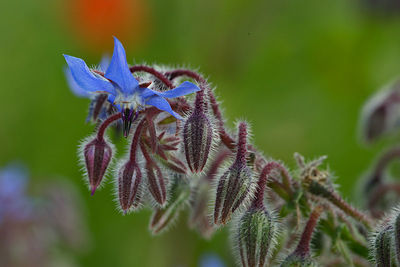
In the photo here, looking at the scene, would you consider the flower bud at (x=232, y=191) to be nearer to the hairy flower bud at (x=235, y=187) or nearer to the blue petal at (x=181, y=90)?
the hairy flower bud at (x=235, y=187)

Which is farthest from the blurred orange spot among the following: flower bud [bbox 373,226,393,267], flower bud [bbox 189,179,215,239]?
flower bud [bbox 373,226,393,267]

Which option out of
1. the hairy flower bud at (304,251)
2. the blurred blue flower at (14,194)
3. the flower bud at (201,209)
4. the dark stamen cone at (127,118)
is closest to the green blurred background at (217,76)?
the blurred blue flower at (14,194)

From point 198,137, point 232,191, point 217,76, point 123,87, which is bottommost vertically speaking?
point 232,191

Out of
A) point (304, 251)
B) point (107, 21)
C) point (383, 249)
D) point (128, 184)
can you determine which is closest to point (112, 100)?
point (128, 184)

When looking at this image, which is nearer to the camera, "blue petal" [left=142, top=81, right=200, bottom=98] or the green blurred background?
"blue petal" [left=142, top=81, right=200, bottom=98]

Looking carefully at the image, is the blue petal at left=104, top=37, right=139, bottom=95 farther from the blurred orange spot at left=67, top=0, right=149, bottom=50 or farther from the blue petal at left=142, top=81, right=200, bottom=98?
the blurred orange spot at left=67, top=0, right=149, bottom=50

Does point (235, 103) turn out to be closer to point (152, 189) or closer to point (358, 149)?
point (358, 149)

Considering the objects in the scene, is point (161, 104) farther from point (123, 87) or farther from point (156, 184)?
point (156, 184)

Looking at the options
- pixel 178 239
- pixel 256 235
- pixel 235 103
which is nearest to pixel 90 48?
pixel 235 103
